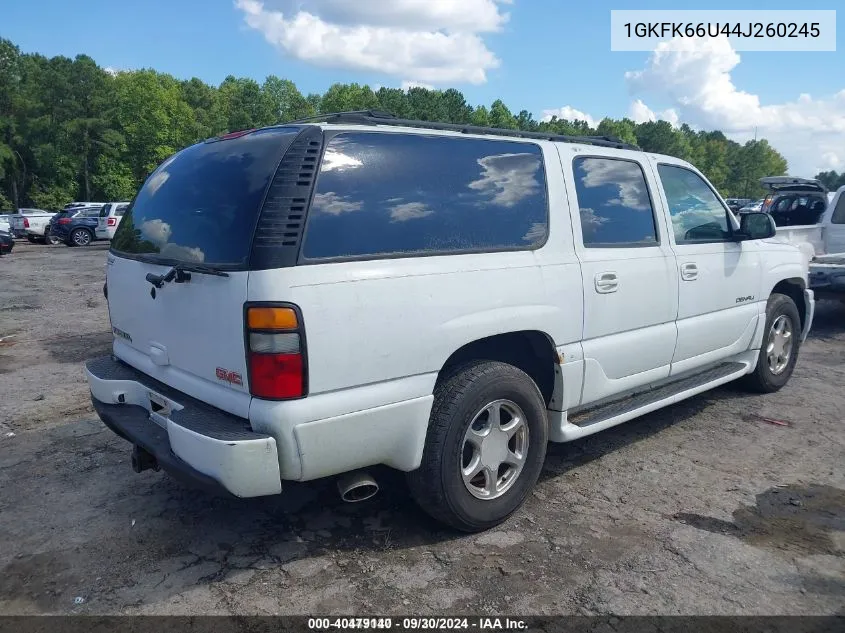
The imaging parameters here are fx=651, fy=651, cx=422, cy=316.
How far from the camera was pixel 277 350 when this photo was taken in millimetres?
2604

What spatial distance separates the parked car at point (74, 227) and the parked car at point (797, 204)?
2455cm

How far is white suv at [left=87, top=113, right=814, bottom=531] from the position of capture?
2666 mm

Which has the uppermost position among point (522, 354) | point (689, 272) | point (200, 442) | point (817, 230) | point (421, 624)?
point (817, 230)

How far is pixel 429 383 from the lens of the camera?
3.00 metres

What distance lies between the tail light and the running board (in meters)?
1.69

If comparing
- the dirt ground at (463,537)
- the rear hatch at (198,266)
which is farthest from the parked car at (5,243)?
the rear hatch at (198,266)

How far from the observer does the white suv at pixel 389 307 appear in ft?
8.75

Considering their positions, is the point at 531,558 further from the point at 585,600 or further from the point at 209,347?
the point at 209,347

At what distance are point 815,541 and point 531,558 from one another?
1497 millimetres

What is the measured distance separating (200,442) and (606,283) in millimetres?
2383

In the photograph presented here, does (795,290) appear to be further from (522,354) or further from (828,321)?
(828,321)

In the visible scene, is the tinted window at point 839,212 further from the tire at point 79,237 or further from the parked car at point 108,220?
the tire at point 79,237

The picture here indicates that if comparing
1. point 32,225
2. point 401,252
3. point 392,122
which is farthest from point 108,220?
point 401,252

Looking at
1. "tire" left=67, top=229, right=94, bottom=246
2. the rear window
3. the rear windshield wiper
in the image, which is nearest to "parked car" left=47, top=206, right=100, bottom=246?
"tire" left=67, top=229, right=94, bottom=246
